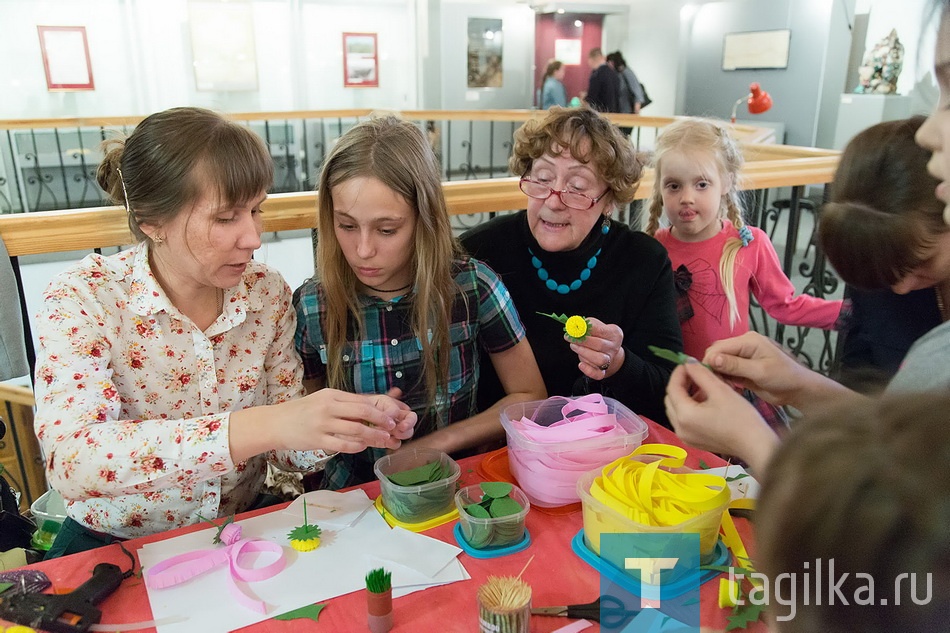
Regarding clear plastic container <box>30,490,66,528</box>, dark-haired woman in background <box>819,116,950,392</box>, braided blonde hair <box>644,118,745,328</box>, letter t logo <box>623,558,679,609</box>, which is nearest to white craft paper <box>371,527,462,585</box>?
letter t logo <box>623,558,679,609</box>

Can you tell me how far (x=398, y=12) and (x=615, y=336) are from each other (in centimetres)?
885

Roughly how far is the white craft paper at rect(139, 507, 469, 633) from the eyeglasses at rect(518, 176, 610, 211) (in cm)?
98

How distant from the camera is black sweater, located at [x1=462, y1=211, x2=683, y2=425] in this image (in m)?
1.89

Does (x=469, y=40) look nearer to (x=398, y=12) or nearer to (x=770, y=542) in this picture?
(x=398, y=12)

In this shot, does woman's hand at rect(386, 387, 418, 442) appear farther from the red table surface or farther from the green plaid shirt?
the green plaid shirt

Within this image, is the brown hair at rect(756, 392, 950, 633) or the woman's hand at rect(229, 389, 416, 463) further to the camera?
the woman's hand at rect(229, 389, 416, 463)

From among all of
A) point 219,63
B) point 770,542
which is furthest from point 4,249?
point 219,63

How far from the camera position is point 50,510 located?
1.68 m

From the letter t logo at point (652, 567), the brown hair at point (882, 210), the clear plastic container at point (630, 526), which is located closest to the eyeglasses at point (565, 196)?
the brown hair at point (882, 210)

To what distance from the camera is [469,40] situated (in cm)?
980

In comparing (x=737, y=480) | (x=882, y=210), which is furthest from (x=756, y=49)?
(x=737, y=480)

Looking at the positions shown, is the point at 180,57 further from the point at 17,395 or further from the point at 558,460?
the point at 558,460

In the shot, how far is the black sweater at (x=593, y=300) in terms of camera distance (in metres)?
1.89

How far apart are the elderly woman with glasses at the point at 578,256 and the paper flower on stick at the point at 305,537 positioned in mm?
763
